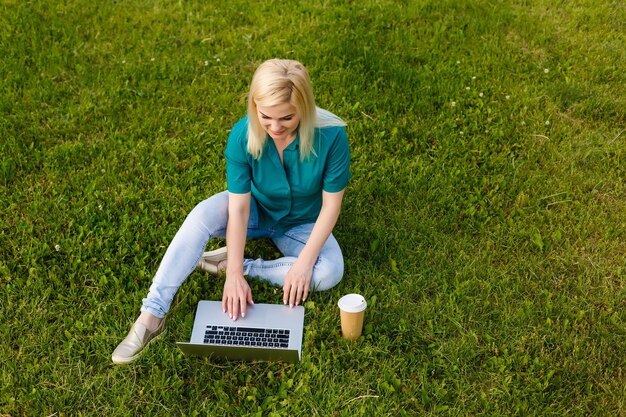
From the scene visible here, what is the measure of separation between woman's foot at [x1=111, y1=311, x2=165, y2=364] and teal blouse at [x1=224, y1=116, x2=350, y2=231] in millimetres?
854

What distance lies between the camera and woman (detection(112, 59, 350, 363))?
11.4 ft

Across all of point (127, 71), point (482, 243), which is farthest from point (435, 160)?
point (127, 71)

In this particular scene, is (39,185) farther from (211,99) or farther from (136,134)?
(211,99)

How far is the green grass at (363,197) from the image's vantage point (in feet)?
11.3

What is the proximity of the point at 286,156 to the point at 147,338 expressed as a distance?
4.16 feet

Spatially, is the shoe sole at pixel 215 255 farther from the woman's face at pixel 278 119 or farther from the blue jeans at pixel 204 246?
the woman's face at pixel 278 119

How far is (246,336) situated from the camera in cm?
356

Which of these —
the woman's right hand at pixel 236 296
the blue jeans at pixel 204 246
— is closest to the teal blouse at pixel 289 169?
the blue jeans at pixel 204 246

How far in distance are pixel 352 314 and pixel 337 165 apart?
81 centimetres

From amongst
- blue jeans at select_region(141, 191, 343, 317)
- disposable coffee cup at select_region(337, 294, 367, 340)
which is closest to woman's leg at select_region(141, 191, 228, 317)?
blue jeans at select_region(141, 191, 343, 317)

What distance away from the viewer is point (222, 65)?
5.77 m

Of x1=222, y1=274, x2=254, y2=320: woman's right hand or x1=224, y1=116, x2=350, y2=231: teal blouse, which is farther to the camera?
x1=222, y1=274, x2=254, y2=320: woman's right hand

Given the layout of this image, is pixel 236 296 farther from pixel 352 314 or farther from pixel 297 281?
pixel 352 314

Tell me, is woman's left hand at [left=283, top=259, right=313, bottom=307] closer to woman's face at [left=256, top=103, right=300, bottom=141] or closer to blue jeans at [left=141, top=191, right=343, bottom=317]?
blue jeans at [left=141, top=191, right=343, bottom=317]
